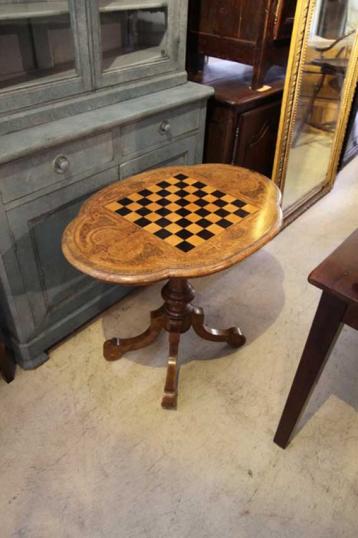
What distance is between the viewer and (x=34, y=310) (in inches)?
63.5

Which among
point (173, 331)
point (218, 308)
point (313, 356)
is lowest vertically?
point (218, 308)

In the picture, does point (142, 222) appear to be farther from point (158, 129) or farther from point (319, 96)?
point (319, 96)

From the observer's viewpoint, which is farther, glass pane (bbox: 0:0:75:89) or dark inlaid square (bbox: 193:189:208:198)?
dark inlaid square (bbox: 193:189:208:198)

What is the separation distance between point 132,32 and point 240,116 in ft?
2.09

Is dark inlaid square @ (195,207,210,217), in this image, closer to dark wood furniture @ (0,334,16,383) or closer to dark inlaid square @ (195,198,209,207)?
dark inlaid square @ (195,198,209,207)

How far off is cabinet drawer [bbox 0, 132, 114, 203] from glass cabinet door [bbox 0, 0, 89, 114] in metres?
0.18

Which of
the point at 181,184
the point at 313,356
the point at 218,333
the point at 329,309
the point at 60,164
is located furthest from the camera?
the point at 218,333

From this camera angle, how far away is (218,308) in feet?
6.68

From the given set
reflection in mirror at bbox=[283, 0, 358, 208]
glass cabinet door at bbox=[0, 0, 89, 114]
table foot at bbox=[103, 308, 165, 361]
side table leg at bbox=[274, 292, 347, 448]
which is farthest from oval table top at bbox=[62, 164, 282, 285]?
reflection in mirror at bbox=[283, 0, 358, 208]

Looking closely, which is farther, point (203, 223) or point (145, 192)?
point (145, 192)

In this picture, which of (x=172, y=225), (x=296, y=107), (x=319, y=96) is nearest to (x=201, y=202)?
(x=172, y=225)

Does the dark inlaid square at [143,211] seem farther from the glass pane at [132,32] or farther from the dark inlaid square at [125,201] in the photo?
the glass pane at [132,32]

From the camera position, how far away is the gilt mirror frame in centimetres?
196

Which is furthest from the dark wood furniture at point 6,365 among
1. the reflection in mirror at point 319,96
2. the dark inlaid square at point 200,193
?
the reflection in mirror at point 319,96
